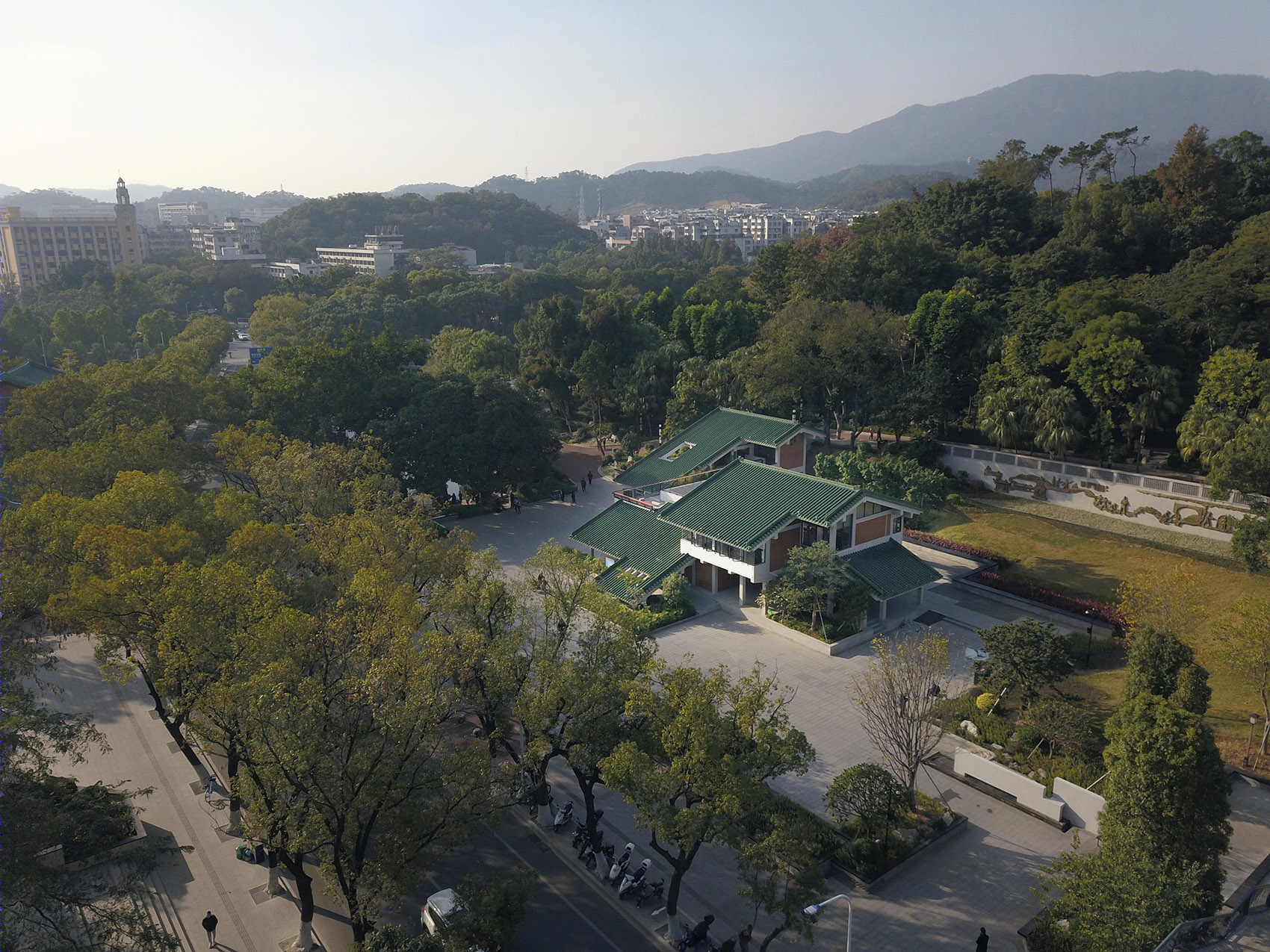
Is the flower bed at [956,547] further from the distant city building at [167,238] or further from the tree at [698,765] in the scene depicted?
the distant city building at [167,238]

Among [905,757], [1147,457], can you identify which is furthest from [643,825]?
[1147,457]

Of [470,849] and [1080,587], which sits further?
[1080,587]

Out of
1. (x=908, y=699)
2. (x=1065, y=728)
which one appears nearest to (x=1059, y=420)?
(x=1065, y=728)

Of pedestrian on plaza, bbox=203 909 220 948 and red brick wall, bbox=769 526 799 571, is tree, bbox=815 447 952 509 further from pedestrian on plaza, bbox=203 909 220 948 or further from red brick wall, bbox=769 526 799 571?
pedestrian on plaza, bbox=203 909 220 948

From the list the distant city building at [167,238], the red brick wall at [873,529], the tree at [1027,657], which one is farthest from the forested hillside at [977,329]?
the distant city building at [167,238]

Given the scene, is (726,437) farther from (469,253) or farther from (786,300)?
(469,253)

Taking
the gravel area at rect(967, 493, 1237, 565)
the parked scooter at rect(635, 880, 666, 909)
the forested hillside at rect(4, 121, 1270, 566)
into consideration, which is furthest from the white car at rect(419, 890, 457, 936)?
the gravel area at rect(967, 493, 1237, 565)
